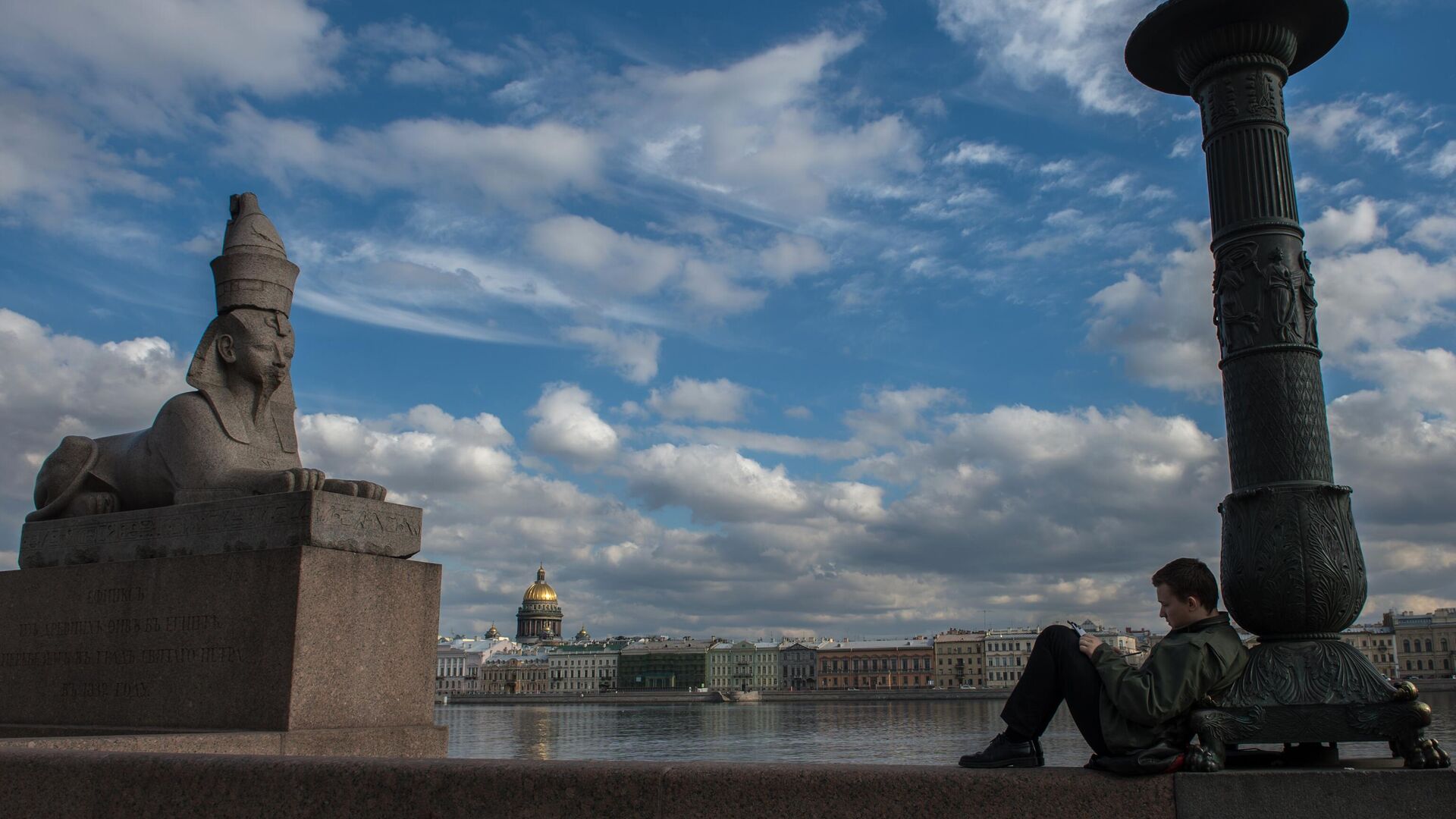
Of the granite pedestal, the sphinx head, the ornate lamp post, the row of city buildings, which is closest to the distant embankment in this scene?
the row of city buildings

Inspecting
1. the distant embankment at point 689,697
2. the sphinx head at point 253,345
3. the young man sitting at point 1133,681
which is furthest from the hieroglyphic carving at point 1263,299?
the distant embankment at point 689,697

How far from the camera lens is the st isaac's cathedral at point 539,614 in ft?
458

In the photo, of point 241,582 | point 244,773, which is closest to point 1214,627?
point 244,773

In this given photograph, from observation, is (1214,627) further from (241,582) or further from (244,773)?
(241,582)

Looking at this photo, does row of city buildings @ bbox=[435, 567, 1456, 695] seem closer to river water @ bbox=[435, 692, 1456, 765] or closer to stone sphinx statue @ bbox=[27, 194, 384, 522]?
river water @ bbox=[435, 692, 1456, 765]

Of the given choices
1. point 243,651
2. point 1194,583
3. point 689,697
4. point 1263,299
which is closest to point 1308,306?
point 1263,299

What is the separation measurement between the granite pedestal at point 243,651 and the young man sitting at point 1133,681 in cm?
327

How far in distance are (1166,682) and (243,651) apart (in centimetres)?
409

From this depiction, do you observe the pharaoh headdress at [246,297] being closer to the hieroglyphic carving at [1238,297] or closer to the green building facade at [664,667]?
the hieroglyphic carving at [1238,297]

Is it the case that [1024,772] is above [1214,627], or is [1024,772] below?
below

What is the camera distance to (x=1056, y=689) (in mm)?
3188

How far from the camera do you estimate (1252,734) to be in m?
3.11

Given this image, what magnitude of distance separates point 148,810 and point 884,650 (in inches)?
4456

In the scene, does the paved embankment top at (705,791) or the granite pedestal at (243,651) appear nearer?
the paved embankment top at (705,791)
